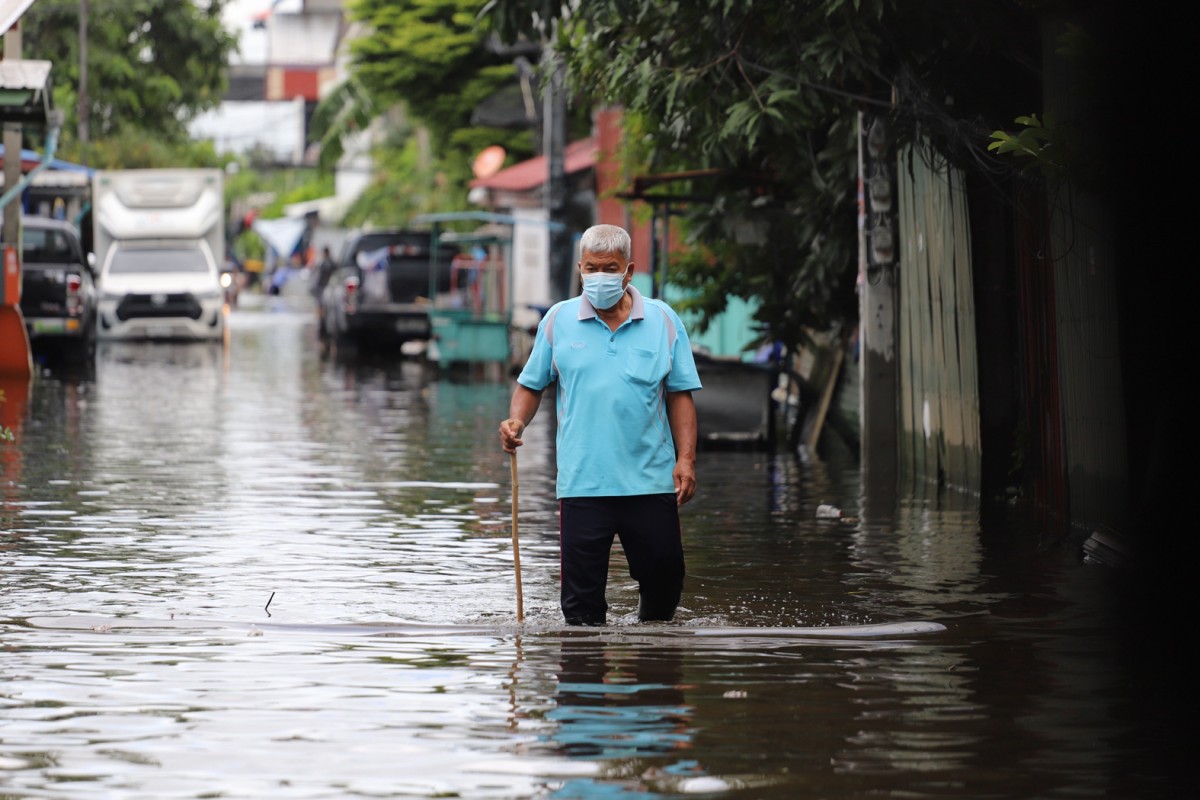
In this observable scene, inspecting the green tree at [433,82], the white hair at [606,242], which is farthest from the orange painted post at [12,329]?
the white hair at [606,242]

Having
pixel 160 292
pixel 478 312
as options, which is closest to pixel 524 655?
pixel 478 312

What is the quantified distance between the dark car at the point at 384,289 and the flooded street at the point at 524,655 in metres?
22.5

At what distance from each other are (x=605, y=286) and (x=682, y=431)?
678mm

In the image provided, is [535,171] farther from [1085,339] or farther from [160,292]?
[1085,339]

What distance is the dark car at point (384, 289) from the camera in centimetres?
3831

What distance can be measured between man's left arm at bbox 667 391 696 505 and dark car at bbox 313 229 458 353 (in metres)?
28.5

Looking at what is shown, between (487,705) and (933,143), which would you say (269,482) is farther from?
(487,705)

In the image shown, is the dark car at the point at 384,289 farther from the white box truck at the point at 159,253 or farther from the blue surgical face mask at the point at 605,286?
the blue surgical face mask at the point at 605,286

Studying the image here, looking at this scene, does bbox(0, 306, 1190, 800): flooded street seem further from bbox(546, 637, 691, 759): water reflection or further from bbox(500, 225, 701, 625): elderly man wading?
bbox(500, 225, 701, 625): elderly man wading

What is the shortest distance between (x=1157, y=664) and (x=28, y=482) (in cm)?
896

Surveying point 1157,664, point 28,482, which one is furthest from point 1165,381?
point 28,482

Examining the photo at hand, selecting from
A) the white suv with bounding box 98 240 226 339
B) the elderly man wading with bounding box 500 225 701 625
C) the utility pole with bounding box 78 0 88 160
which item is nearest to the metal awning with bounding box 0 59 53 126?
the elderly man wading with bounding box 500 225 701 625

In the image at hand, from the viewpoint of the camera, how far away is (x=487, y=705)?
7.41m

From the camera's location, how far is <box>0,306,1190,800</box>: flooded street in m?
6.46
